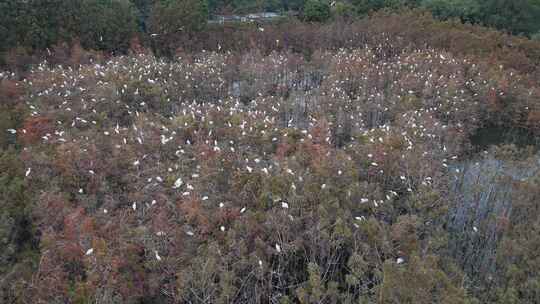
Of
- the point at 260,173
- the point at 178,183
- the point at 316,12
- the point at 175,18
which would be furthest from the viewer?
the point at 316,12

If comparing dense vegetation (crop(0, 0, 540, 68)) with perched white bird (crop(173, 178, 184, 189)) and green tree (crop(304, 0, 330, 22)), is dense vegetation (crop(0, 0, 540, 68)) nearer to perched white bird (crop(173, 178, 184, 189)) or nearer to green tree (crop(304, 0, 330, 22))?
green tree (crop(304, 0, 330, 22))

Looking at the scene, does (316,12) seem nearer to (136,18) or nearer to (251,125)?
(136,18)

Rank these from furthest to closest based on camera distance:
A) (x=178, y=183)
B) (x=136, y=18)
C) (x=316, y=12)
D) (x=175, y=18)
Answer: (x=316, y=12) < (x=136, y=18) < (x=175, y=18) < (x=178, y=183)

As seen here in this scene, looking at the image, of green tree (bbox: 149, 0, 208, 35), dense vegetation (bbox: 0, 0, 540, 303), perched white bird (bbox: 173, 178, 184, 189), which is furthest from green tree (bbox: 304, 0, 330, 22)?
perched white bird (bbox: 173, 178, 184, 189)

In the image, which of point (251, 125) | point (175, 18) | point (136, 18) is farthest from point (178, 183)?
point (136, 18)

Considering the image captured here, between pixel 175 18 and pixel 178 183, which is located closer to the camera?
pixel 178 183

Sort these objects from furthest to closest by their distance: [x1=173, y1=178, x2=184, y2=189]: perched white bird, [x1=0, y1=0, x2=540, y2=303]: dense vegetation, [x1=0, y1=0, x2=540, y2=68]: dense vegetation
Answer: [x1=0, y1=0, x2=540, y2=68]: dense vegetation, [x1=173, y1=178, x2=184, y2=189]: perched white bird, [x1=0, y1=0, x2=540, y2=303]: dense vegetation

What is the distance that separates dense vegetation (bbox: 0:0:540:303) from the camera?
564 centimetres

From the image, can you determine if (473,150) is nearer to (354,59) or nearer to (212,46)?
(354,59)

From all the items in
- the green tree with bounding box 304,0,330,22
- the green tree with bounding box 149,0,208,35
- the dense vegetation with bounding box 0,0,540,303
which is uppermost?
the green tree with bounding box 149,0,208,35

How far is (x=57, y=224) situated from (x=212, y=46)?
9.78m

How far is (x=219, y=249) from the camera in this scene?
18.9ft

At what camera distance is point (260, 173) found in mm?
7184

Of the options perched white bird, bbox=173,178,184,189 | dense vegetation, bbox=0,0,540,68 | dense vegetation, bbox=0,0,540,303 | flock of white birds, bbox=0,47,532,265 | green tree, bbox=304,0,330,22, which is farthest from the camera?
green tree, bbox=304,0,330,22
